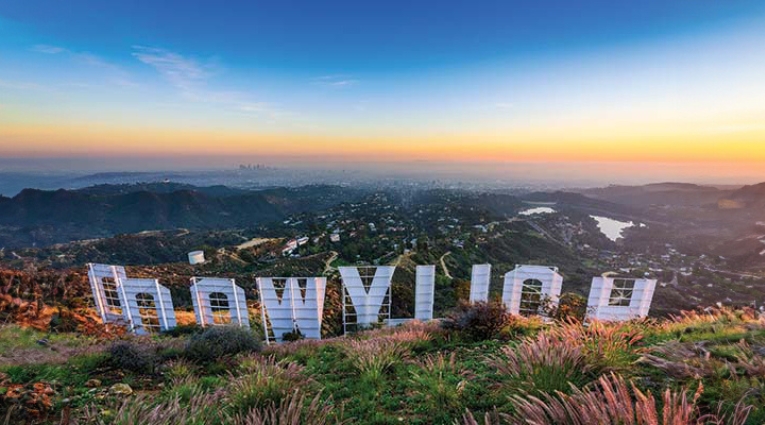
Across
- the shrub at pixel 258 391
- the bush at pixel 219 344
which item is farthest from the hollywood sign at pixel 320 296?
the shrub at pixel 258 391

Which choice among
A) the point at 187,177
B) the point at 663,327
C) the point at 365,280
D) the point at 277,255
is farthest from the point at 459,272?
the point at 187,177

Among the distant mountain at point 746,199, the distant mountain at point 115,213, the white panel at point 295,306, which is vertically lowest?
the distant mountain at point 115,213

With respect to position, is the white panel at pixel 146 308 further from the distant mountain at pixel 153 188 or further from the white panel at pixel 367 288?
the distant mountain at pixel 153 188

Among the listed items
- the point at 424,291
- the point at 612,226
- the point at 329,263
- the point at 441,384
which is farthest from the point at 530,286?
the point at 612,226

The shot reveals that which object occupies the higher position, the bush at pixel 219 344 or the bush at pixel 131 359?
the bush at pixel 131 359

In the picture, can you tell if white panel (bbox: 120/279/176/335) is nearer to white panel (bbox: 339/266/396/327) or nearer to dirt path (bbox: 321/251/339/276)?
white panel (bbox: 339/266/396/327)

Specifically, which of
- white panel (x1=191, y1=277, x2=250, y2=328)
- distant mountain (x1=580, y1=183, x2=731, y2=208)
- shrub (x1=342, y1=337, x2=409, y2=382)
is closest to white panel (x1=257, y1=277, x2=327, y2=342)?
white panel (x1=191, y1=277, x2=250, y2=328)

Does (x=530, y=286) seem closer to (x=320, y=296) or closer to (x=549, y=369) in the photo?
(x=320, y=296)
